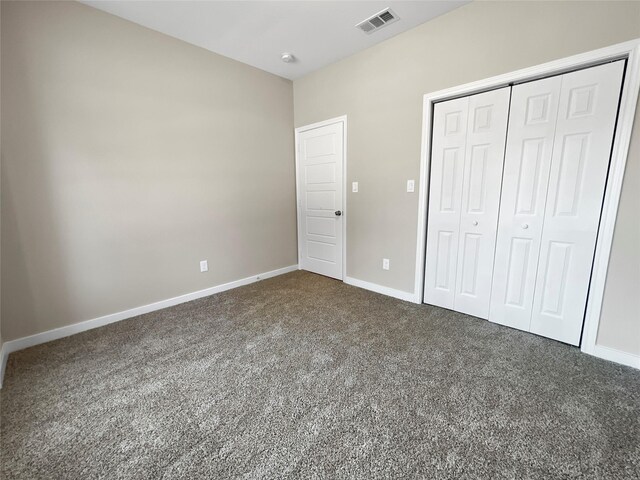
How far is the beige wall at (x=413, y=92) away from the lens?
1.77 meters

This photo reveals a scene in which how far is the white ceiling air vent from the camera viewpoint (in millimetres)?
2291

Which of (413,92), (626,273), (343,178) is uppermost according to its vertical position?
(413,92)

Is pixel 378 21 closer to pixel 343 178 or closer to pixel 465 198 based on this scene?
pixel 343 178

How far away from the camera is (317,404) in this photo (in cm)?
151

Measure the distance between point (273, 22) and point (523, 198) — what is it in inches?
101

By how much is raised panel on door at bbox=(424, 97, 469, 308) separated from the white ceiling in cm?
86

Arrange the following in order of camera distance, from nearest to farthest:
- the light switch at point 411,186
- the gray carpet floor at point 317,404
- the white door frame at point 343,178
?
the gray carpet floor at point 317,404 → the light switch at point 411,186 → the white door frame at point 343,178

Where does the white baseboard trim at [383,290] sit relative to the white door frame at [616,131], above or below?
below

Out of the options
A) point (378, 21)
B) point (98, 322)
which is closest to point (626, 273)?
point (378, 21)

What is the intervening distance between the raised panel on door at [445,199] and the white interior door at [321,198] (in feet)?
3.62

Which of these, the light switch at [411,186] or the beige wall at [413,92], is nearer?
the beige wall at [413,92]

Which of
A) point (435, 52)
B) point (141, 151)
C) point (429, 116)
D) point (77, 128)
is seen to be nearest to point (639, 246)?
point (429, 116)

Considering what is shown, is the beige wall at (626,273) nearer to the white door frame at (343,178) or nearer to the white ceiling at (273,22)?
the white ceiling at (273,22)

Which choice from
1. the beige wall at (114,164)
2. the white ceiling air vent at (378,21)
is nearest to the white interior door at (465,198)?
the white ceiling air vent at (378,21)
